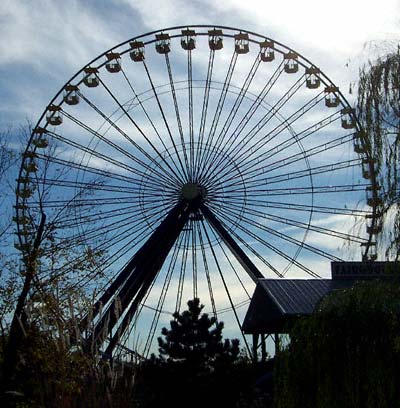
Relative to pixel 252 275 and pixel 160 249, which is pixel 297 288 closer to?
pixel 252 275

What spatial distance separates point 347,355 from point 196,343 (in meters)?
6.11

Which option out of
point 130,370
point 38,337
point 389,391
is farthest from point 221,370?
point 389,391

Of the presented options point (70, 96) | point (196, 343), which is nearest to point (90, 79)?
point (70, 96)

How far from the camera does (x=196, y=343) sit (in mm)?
20406

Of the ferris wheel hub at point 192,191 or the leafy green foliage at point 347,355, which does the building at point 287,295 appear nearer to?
the ferris wheel hub at point 192,191

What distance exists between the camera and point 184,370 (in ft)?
64.6

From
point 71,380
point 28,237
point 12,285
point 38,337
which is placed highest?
point 28,237

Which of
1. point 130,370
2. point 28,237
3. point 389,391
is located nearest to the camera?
point 389,391

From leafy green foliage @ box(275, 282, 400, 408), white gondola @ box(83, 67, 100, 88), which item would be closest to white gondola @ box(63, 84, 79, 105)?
white gondola @ box(83, 67, 100, 88)

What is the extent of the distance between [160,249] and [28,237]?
538cm

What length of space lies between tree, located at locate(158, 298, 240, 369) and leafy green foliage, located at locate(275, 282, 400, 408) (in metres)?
4.36

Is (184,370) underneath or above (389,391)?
above

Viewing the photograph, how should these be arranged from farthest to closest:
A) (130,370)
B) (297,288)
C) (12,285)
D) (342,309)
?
1. (297,288)
2. (12,285)
3. (130,370)
4. (342,309)

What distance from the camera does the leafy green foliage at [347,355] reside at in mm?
14453
